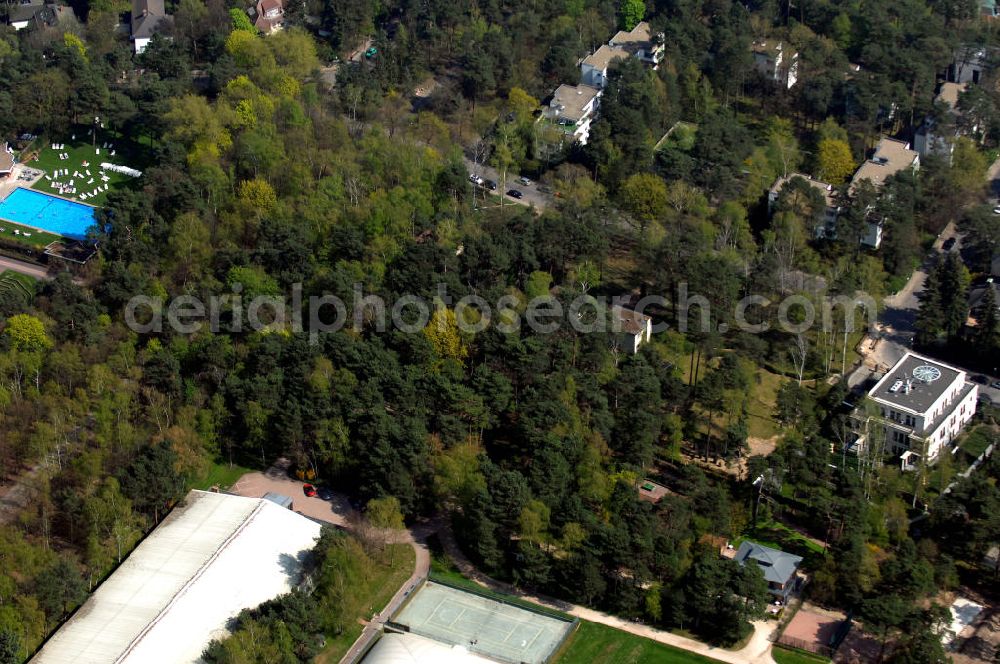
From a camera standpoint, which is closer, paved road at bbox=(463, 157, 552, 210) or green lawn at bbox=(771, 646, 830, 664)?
green lawn at bbox=(771, 646, 830, 664)

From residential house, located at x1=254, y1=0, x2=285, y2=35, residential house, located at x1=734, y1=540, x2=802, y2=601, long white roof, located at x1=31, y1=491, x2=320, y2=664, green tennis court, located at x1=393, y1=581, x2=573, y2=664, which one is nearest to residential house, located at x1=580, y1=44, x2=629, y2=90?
residential house, located at x1=254, y1=0, x2=285, y2=35

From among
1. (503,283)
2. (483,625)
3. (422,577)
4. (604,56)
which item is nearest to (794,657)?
(483,625)

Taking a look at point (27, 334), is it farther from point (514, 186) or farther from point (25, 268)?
point (514, 186)

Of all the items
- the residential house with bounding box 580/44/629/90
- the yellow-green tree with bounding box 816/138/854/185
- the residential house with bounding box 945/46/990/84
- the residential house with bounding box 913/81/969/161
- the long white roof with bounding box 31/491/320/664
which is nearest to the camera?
the long white roof with bounding box 31/491/320/664

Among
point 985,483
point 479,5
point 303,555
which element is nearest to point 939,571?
point 985,483

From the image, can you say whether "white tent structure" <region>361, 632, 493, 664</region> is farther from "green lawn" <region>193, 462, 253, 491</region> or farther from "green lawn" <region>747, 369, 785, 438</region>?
"green lawn" <region>747, 369, 785, 438</region>

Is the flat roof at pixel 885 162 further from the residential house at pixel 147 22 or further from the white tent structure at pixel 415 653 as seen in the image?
the residential house at pixel 147 22

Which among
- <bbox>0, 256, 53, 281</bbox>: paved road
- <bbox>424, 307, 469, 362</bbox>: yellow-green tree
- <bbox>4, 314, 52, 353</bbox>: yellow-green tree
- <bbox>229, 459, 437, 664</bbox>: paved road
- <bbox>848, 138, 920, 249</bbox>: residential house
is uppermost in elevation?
<bbox>848, 138, 920, 249</bbox>: residential house
